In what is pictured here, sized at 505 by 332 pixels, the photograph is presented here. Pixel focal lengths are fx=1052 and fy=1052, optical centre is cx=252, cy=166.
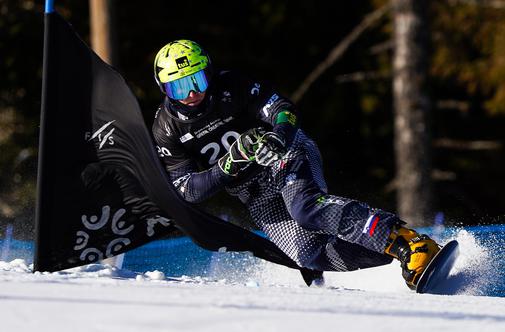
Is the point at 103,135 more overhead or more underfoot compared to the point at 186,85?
more underfoot

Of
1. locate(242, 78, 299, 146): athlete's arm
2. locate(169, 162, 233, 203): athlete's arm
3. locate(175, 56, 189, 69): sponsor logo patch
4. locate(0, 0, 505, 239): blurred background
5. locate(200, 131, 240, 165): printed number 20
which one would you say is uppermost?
locate(175, 56, 189, 69): sponsor logo patch

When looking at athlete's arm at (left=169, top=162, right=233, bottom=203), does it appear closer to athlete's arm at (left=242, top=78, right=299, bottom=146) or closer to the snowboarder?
the snowboarder

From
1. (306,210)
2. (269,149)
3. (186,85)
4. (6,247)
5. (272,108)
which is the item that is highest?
(186,85)

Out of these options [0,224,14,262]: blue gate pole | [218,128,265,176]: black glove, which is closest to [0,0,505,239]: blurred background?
[0,224,14,262]: blue gate pole

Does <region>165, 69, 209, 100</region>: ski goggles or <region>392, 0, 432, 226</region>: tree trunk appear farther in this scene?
<region>392, 0, 432, 226</region>: tree trunk

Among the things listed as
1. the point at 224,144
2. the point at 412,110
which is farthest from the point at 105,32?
the point at 224,144

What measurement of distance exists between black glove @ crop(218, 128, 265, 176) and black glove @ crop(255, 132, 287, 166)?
0.04 meters

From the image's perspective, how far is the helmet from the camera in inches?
246

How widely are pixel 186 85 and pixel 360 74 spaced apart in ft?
27.1

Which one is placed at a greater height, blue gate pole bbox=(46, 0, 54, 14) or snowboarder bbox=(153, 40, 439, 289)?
blue gate pole bbox=(46, 0, 54, 14)

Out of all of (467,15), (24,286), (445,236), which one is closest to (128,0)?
(467,15)

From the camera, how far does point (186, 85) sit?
6246mm

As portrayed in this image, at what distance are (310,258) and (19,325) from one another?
A: 2.79m

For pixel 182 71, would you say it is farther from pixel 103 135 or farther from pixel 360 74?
pixel 360 74
